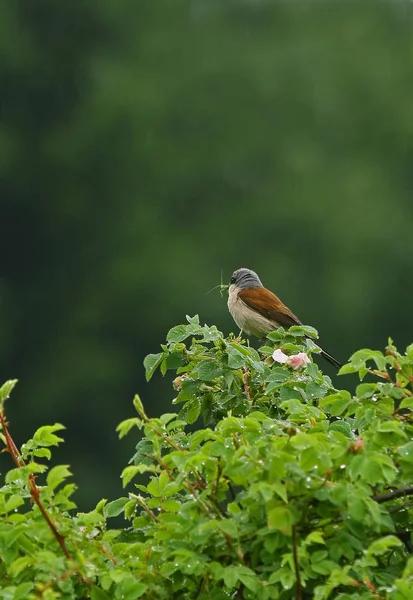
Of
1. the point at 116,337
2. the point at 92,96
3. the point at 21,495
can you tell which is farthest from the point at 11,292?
the point at 21,495

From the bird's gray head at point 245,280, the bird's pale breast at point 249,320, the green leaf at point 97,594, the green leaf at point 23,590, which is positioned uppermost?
the green leaf at point 23,590

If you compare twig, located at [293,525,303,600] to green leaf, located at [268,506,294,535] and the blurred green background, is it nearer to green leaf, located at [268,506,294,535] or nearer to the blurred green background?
green leaf, located at [268,506,294,535]

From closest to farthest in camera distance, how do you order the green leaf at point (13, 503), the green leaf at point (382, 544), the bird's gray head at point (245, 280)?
the green leaf at point (382, 544)
the green leaf at point (13, 503)
the bird's gray head at point (245, 280)

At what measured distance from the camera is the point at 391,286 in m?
25.8

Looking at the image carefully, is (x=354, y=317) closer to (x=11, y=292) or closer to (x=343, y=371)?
(x=11, y=292)

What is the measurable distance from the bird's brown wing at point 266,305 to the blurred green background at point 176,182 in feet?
48.1

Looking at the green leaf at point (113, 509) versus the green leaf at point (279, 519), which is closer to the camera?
the green leaf at point (279, 519)

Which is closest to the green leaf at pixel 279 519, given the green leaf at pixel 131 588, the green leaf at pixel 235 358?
the green leaf at pixel 131 588

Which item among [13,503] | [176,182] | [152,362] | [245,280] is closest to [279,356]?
[152,362]

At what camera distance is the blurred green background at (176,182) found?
25.0 meters

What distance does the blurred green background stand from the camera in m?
25.0

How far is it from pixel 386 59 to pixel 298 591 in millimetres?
30794

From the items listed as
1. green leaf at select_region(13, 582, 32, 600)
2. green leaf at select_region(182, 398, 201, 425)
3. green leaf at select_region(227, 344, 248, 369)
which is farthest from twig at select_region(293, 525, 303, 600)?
green leaf at select_region(182, 398, 201, 425)

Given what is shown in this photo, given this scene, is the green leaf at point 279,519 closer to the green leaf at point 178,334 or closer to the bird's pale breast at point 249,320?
the green leaf at point 178,334
